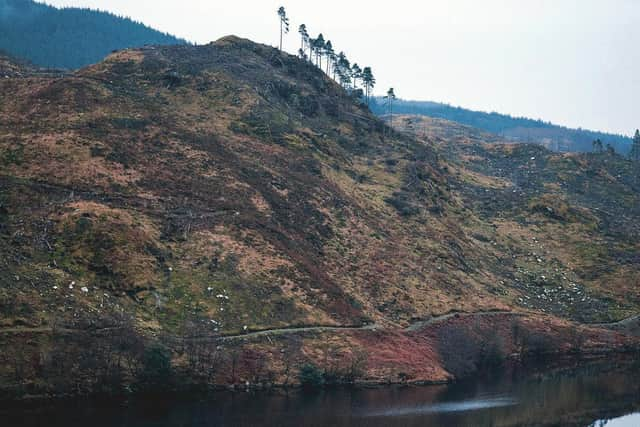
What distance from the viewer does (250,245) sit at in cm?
11444

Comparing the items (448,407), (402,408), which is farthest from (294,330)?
(448,407)

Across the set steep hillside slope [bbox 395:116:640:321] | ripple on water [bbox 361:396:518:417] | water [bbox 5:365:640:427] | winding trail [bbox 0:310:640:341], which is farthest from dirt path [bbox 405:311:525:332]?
ripple on water [bbox 361:396:518:417]

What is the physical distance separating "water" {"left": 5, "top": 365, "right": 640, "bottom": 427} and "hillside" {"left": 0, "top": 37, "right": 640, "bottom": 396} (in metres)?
5.63

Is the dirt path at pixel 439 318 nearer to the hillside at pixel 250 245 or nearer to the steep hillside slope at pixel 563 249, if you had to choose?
the hillside at pixel 250 245

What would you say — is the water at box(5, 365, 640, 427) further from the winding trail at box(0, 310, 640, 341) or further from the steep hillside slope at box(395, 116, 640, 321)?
the steep hillside slope at box(395, 116, 640, 321)

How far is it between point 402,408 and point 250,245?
4226 cm

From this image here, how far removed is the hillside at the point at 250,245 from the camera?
291 feet

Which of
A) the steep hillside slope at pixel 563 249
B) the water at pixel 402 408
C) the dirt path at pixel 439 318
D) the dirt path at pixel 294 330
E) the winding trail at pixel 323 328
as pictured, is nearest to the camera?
the water at pixel 402 408

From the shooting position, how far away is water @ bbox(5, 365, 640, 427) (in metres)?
71.4

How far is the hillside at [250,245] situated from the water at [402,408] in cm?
563

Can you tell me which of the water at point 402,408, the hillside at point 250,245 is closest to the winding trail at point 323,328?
the hillside at point 250,245

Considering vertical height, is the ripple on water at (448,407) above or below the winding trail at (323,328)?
below

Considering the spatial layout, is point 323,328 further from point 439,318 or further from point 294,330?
point 439,318

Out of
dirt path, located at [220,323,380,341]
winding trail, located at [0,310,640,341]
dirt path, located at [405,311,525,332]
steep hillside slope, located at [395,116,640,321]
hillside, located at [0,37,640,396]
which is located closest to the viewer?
winding trail, located at [0,310,640,341]
